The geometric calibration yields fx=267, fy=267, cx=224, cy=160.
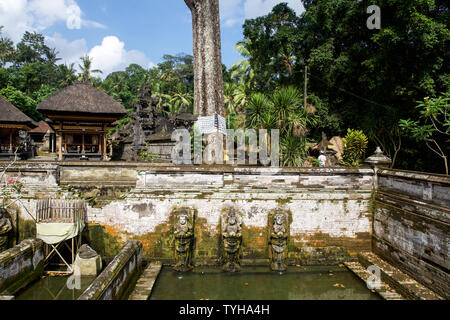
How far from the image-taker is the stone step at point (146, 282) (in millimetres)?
5848

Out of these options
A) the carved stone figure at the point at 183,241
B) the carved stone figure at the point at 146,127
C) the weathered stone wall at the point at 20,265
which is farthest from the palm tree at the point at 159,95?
the carved stone figure at the point at 183,241

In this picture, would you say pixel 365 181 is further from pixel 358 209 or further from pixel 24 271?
pixel 24 271

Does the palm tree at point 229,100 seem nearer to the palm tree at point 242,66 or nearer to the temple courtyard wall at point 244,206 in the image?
the palm tree at point 242,66

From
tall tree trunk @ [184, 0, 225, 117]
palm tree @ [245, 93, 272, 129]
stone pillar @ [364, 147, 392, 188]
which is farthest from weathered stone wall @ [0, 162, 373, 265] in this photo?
tall tree trunk @ [184, 0, 225, 117]

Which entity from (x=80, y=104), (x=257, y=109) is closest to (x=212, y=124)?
(x=257, y=109)

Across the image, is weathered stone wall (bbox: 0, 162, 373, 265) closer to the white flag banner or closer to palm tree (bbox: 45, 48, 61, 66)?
the white flag banner

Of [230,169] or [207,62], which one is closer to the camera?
[230,169]

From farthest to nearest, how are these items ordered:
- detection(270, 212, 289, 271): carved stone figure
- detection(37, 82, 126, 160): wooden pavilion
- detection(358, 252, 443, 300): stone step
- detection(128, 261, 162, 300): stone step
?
detection(37, 82, 126, 160): wooden pavilion
detection(270, 212, 289, 271): carved stone figure
detection(128, 261, 162, 300): stone step
detection(358, 252, 443, 300): stone step

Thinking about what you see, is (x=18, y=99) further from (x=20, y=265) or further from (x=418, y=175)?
(x=418, y=175)

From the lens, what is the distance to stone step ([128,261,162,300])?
585cm

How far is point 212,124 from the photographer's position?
10812 millimetres

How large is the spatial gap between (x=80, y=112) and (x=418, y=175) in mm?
12974

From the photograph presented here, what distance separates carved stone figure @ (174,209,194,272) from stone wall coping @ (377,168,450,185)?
5.69 metres

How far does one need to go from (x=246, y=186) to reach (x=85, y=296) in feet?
15.9
